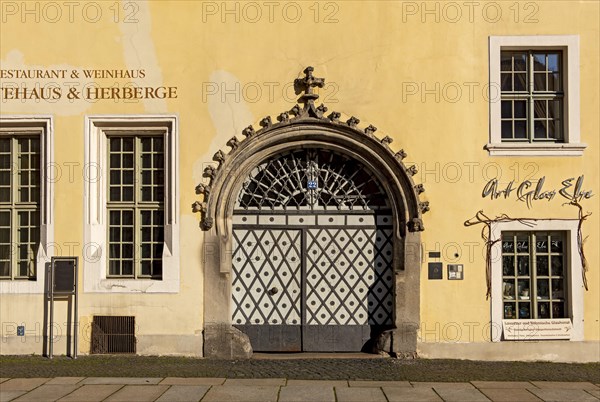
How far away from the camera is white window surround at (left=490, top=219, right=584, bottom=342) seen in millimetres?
11578

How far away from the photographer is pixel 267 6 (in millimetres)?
11938

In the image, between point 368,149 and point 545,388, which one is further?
point 368,149

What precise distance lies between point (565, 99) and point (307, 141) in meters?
4.03

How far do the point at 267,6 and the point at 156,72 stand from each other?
2.00m

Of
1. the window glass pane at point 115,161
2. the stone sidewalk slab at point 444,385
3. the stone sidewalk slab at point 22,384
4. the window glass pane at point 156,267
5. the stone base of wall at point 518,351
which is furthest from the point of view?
the window glass pane at point 115,161

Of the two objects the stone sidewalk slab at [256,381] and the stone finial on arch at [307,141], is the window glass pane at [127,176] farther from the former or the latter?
A: the stone sidewalk slab at [256,381]

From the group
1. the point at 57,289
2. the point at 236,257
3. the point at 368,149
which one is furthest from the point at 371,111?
the point at 57,289

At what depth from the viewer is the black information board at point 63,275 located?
37.6 ft

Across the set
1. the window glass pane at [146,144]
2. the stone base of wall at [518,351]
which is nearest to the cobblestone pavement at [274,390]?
the stone base of wall at [518,351]

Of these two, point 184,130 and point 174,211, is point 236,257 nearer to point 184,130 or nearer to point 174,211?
point 174,211

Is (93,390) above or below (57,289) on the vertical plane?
below

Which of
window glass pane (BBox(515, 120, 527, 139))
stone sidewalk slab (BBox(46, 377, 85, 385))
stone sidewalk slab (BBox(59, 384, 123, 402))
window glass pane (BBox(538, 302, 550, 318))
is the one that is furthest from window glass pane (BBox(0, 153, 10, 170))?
window glass pane (BBox(538, 302, 550, 318))

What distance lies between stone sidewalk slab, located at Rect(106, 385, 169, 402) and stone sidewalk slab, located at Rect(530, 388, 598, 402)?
4.61 m

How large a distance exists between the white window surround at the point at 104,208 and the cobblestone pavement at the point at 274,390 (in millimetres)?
1942
